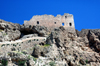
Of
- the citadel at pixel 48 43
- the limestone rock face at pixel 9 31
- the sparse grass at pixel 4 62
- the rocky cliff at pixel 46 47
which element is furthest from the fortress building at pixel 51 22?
the sparse grass at pixel 4 62

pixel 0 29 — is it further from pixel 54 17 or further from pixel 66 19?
pixel 66 19

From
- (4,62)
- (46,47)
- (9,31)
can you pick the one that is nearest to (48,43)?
(46,47)

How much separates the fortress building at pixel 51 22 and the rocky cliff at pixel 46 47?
1.97 m

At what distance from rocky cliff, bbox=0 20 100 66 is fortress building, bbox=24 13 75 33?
6.47 feet

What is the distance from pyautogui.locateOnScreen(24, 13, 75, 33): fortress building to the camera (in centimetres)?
4584

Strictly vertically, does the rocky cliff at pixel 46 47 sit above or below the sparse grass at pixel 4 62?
above

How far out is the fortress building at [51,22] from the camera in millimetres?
45844

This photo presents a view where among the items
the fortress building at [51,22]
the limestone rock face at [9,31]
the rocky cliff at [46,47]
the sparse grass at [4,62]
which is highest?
the fortress building at [51,22]

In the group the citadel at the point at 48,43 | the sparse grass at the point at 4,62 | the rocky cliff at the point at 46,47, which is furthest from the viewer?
the citadel at the point at 48,43

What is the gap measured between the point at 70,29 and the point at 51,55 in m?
15.7

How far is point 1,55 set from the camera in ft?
93.5

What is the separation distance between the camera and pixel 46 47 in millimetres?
33875

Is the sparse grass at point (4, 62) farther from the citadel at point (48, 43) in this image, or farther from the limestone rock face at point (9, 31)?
the limestone rock face at point (9, 31)

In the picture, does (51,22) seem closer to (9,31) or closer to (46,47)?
(9,31)
